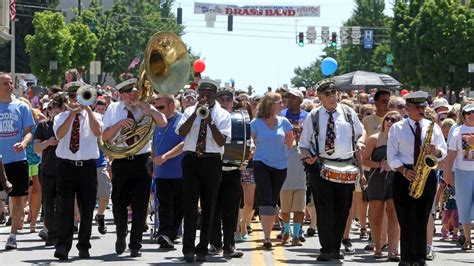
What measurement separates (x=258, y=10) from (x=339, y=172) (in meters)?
88.9

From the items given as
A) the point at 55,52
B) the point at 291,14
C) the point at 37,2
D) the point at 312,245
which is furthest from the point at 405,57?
the point at 312,245

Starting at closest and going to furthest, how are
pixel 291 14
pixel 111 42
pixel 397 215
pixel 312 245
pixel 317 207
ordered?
pixel 397 215 < pixel 317 207 < pixel 312 245 < pixel 111 42 < pixel 291 14

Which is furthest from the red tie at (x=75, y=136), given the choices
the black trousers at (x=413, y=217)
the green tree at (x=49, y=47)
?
the green tree at (x=49, y=47)

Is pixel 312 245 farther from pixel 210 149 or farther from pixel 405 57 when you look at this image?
pixel 405 57

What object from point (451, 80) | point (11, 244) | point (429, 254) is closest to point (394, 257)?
point (429, 254)

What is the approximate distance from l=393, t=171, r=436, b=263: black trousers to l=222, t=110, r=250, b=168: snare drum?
83.1 inches

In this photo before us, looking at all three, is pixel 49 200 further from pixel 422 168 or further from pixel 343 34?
pixel 343 34

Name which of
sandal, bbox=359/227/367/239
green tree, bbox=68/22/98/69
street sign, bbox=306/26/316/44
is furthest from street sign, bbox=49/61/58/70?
sandal, bbox=359/227/367/239

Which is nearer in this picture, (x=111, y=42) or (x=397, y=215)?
(x=397, y=215)

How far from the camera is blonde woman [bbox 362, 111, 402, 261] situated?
580 inches

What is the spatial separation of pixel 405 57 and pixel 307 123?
53.6 m

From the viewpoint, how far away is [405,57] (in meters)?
67.5

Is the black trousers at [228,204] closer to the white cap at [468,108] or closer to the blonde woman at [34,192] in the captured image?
the white cap at [468,108]

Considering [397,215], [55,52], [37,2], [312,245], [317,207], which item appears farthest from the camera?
[37,2]
